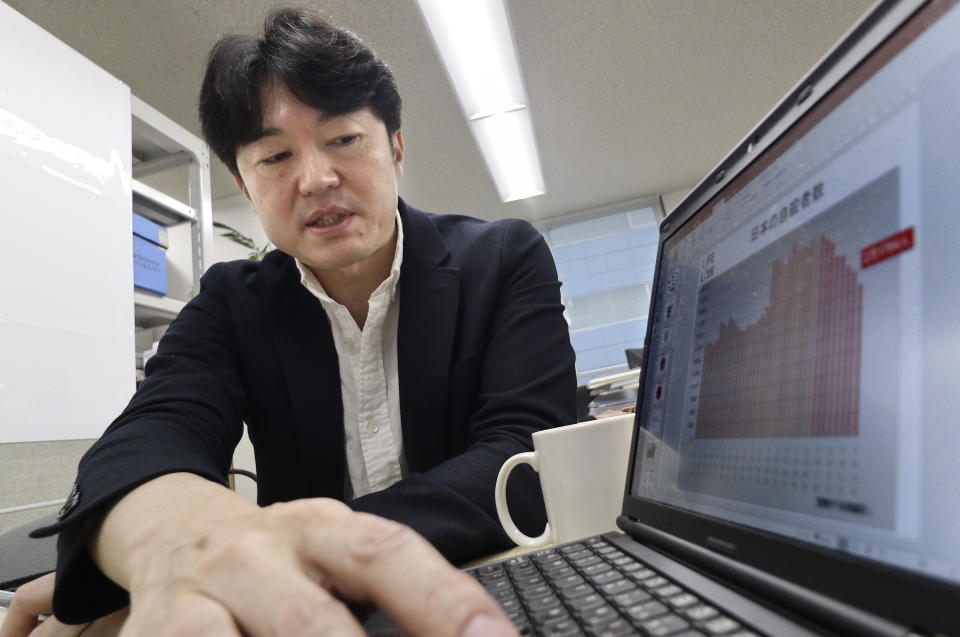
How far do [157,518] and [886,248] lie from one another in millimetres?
436

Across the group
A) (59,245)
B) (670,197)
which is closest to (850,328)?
(59,245)

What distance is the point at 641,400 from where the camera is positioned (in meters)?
0.49

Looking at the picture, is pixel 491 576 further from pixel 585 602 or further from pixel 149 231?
pixel 149 231

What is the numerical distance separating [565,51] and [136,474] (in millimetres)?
2970

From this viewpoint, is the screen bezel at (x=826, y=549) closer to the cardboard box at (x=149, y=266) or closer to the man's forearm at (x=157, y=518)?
the man's forearm at (x=157, y=518)

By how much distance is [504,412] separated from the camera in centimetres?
73

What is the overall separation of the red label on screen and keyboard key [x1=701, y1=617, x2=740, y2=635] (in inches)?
6.3

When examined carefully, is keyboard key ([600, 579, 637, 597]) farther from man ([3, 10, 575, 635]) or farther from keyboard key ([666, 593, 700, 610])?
man ([3, 10, 575, 635])

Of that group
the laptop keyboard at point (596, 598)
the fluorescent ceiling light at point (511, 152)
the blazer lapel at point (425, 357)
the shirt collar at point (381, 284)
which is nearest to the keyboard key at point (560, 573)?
the laptop keyboard at point (596, 598)

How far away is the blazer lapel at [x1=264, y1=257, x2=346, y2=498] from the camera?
888mm

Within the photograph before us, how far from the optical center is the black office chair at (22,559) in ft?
2.12

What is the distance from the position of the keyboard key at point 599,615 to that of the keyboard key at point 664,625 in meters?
0.02

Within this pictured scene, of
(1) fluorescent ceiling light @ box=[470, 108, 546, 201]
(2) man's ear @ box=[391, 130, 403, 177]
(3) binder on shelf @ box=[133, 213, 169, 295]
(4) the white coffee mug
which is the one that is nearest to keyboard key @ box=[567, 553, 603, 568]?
(4) the white coffee mug

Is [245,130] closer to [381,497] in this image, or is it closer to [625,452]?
[381,497]
